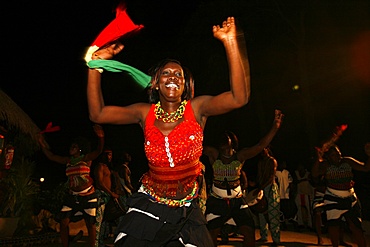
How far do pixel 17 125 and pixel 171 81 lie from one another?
9.01 m

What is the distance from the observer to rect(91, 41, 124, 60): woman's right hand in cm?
347

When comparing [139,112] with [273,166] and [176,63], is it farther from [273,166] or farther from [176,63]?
[273,166]

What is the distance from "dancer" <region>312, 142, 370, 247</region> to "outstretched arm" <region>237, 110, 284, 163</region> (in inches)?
67.9

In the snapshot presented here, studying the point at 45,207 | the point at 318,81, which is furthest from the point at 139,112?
the point at 318,81

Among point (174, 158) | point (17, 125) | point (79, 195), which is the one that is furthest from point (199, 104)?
point (17, 125)

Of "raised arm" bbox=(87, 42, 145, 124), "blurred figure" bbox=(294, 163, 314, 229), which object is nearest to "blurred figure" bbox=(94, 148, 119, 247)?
"raised arm" bbox=(87, 42, 145, 124)

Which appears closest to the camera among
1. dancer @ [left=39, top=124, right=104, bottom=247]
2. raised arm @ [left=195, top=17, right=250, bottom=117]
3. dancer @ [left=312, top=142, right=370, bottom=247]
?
raised arm @ [left=195, top=17, right=250, bottom=117]

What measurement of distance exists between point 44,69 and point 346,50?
13188mm

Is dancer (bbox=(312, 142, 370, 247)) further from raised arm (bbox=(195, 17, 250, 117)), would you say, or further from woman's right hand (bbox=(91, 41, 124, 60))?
woman's right hand (bbox=(91, 41, 124, 60))

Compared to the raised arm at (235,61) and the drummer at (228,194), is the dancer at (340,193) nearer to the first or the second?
the drummer at (228,194)

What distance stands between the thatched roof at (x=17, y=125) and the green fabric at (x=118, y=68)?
8.38 m

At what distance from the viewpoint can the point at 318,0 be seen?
17188 mm

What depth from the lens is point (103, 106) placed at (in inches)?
140

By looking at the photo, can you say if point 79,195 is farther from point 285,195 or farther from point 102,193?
point 285,195
